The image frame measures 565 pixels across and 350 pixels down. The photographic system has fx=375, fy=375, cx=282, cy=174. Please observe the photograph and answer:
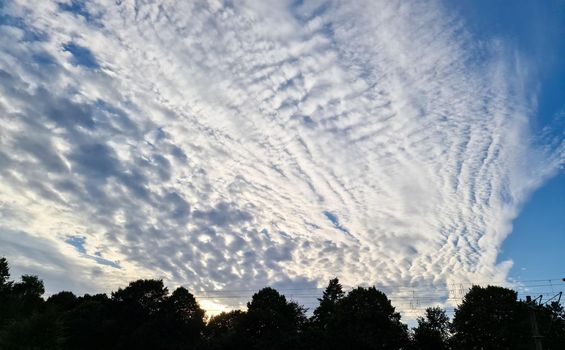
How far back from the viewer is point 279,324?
8388 cm

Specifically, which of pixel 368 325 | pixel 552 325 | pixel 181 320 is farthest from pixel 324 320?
pixel 552 325

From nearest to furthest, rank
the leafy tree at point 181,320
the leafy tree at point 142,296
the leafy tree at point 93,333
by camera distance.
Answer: the leafy tree at point 181,320 → the leafy tree at point 93,333 → the leafy tree at point 142,296

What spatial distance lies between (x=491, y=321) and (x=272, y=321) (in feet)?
143

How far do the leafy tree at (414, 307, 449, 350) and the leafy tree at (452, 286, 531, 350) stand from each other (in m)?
3.23

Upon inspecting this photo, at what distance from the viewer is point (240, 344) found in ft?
267

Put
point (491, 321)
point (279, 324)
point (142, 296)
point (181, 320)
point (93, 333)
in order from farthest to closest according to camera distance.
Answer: point (142, 296) < point (181, 320) < point (93, 333) < point (279, 324) < point (491, 321)

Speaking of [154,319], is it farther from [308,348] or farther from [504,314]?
[504,314]

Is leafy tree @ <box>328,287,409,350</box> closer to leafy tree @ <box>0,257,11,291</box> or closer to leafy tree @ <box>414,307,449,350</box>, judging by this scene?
leafy tree @ <box>414,307,449,350</box>

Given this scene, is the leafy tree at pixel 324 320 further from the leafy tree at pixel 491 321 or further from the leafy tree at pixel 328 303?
the leafy tree at pixel 491 321

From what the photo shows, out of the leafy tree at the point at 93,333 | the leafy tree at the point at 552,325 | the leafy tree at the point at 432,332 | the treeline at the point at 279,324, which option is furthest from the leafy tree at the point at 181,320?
the leafy tree at the point at 552,325

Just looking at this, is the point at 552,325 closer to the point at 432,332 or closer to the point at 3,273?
the point at 432,332

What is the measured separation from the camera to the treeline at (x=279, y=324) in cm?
6119

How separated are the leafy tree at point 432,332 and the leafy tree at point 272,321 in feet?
76.6

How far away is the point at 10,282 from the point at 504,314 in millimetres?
149334
